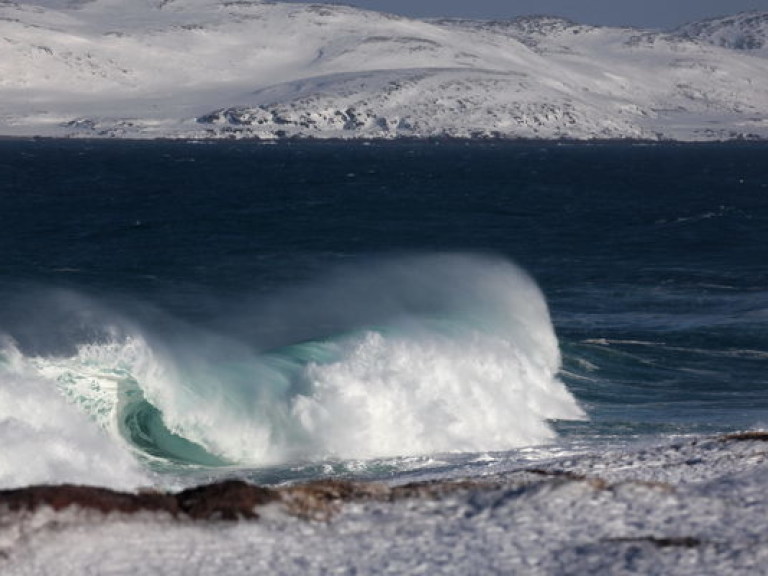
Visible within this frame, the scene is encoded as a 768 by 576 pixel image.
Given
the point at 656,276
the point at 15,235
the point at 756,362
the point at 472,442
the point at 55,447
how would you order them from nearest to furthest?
the point at 55,447, the point at 472,442, the point at 756,362, the point at 656,276, the point at 15,235

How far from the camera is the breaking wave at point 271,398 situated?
1049 inches

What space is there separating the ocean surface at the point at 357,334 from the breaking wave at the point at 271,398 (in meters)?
0.07

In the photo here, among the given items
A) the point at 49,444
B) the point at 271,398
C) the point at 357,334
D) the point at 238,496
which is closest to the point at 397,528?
the point at 238,496

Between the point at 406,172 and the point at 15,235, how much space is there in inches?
3156

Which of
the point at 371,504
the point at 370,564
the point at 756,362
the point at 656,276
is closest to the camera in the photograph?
the point at 370,564

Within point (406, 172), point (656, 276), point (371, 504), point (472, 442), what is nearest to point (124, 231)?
point (656, 276)

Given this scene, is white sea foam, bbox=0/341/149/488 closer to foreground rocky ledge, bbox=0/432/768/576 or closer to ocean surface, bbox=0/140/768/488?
ocean surface, bbox=0/140/768/488

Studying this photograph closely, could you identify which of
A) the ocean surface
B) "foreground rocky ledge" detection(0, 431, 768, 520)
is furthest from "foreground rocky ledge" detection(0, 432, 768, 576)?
the ocean surface

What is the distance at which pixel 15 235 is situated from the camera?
75000mm

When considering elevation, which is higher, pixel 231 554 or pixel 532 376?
pixel 231 554

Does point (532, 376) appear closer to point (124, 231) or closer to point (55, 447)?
point (55, 447)

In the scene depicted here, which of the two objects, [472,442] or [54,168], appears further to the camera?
[54,168]

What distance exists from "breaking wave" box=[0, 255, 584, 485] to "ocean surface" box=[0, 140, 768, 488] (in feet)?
0.24

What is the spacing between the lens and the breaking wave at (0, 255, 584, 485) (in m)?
26.7
